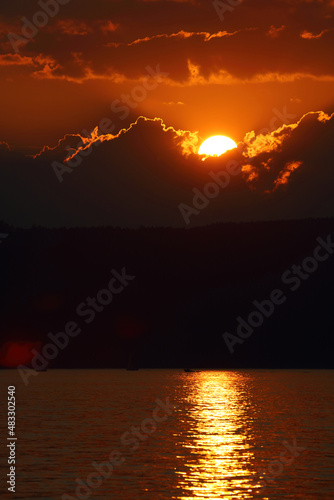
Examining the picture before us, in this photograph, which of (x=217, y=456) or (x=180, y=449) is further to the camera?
(x=180, y=449)

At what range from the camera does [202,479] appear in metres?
57.5

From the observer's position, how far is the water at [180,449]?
5469cm

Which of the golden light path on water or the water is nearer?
the golden light path on water

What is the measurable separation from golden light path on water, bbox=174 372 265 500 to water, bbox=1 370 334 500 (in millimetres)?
62

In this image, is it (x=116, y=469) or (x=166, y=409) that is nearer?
(x=116, y=469)

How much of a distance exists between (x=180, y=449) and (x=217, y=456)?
5.61m

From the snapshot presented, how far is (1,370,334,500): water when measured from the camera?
54.7m

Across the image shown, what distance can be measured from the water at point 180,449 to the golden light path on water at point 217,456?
62mm

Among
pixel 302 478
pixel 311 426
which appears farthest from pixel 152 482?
pixel 311 426

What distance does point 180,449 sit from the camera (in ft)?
240

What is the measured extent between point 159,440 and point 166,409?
38.2 metres

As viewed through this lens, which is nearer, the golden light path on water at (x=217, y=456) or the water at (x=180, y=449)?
the golden light path on water at (x=217, y=456)

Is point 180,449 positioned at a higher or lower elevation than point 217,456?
higher

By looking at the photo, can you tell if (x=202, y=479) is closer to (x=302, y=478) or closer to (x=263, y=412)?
(x=302, y=478)
